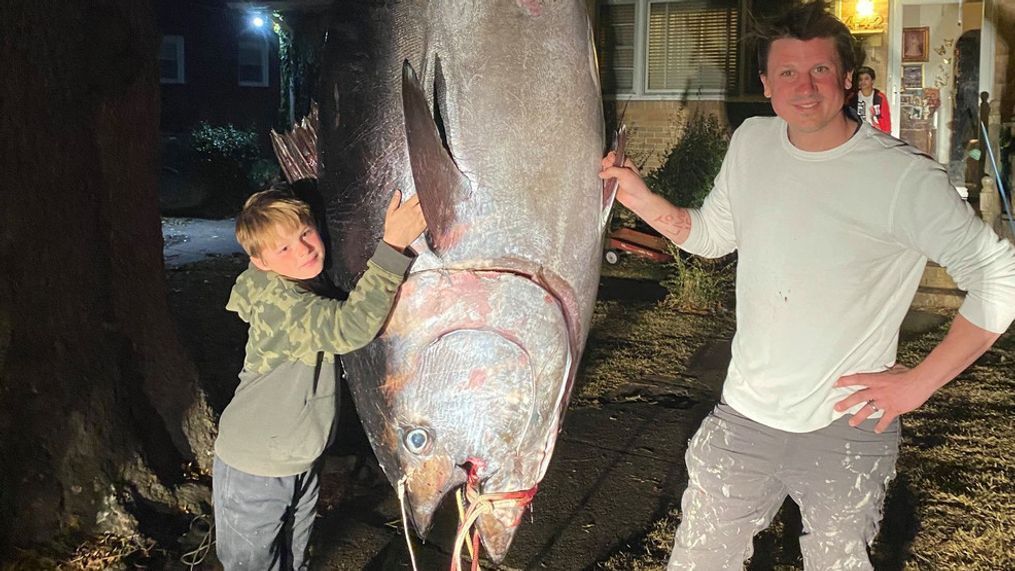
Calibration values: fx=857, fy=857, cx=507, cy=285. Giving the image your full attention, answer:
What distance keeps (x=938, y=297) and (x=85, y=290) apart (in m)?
6.35

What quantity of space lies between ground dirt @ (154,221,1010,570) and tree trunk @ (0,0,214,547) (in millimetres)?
320

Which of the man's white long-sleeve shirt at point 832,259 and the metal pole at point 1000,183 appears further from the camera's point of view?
the metal pole at point 1000,183

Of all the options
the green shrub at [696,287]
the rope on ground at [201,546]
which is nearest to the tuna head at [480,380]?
the rope on ground at [201,546]

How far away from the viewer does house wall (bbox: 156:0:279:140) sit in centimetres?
1919

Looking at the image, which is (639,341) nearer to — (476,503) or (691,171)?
(691,171)

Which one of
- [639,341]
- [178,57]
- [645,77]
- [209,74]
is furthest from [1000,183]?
[178,57]

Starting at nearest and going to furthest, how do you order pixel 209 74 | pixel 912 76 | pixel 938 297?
pixel 938 297 → pixel 912 76 → pixel 209 74

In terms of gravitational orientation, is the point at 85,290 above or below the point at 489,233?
below

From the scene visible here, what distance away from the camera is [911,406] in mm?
1838

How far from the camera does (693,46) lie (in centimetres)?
1077

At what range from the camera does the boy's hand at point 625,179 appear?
1838 millimetres

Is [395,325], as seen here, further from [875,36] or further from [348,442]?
[875,36]

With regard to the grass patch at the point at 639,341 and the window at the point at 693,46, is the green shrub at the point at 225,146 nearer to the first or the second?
the window at the point at 693,46

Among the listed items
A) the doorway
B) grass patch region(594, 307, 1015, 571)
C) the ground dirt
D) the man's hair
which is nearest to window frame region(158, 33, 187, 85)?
the ground dirt
